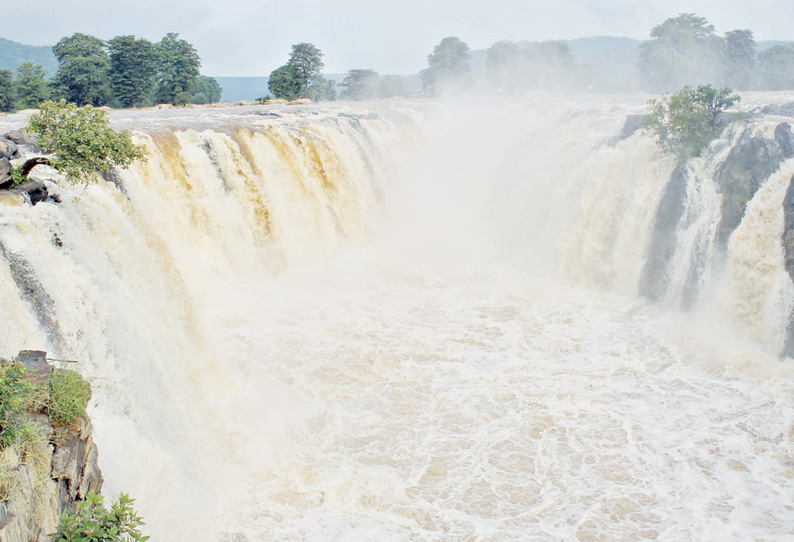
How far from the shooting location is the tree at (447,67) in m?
62.0

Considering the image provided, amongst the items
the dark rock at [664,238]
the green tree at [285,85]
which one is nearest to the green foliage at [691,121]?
the dark rock at [664,238]

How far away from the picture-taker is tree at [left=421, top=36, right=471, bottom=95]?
62.0m

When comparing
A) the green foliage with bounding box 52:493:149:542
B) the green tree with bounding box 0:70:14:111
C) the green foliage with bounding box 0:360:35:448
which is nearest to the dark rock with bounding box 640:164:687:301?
the green foliage with bounding box 52:493:149:542

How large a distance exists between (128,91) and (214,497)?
33.7 meters

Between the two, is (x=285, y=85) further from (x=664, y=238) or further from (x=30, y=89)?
(x=664, y=238)

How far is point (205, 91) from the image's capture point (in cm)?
5106

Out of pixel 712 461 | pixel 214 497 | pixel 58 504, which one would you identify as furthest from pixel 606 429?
pixel 58 504

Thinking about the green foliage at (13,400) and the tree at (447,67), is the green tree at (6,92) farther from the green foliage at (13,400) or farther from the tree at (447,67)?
the tree at (447,67)

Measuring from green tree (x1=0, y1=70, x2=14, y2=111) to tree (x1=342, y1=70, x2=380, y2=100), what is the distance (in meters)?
34.0

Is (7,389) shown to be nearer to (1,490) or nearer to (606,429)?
(1,490)

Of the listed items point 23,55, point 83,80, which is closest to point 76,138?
point 83,80

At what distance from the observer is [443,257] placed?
58.2 ft

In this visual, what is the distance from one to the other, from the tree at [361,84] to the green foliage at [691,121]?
4964cm

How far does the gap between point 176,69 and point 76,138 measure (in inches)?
1315
